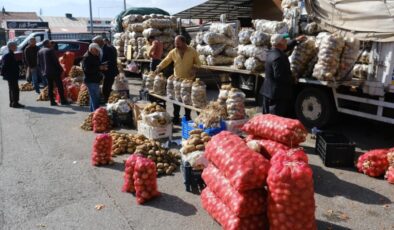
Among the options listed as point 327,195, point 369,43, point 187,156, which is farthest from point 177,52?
point 327,195

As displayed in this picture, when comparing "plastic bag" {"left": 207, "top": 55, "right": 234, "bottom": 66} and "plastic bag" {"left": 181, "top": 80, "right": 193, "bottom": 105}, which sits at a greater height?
"plastic bag" {"left": 207, "top": 55, "right": 234, "bottom": 66}

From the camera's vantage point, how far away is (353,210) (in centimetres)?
462

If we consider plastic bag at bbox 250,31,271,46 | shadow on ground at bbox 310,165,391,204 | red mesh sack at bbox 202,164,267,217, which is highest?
plastic bag at bbox 250,31,271,46

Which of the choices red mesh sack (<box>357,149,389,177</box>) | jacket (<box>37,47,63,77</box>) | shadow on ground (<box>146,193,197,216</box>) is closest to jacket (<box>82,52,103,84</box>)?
jacket (<box>37,47,63,77</box>)

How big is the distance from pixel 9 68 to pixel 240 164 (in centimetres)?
1002

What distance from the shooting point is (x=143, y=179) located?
4797 millimetres

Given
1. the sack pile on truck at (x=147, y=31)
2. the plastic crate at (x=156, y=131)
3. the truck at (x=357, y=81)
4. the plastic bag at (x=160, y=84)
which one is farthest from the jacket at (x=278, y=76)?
the sack pile on truck at (x=147, y=31)

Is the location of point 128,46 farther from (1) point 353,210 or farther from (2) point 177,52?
(1) point 353,210

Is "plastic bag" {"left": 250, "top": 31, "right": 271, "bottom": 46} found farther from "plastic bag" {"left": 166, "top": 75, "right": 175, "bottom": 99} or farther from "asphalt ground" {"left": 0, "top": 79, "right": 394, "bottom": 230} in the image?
"asphalt ground" {"left": 0, "top": 79, "right": 394, "bottom": 230}

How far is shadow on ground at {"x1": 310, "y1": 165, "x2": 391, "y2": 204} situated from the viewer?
4926mm

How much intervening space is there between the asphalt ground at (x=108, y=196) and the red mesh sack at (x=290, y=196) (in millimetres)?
930

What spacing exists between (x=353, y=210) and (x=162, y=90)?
586cm

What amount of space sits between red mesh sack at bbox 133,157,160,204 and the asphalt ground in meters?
0.13

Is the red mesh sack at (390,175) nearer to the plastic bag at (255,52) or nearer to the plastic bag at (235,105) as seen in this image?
the plastic bag at (235,105)
